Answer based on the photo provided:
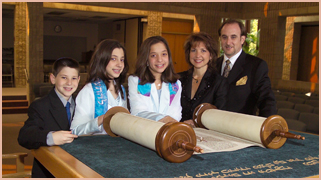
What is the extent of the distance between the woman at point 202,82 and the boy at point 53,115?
78 cm

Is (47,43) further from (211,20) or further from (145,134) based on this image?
(145,134)

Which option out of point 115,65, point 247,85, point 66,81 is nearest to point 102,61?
point 115,65

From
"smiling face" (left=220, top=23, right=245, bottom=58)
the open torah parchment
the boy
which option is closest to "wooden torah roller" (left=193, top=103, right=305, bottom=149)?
the open torah parchment

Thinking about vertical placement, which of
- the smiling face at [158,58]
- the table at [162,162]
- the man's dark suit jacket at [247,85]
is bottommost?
the table at [162,162]

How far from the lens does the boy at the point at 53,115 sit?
1.54 metres

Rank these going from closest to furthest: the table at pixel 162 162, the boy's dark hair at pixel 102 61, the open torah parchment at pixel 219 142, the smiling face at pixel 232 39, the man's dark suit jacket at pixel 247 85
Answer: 1. the table at pixel 162 162
2. the open torah parchment at pixel 219 142
3. the boy's dark hair at pixel 102 61
4. the man's dark suit jacket at pixel 247 85
5. the smiling face at pixel 232 39

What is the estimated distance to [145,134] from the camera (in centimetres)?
134

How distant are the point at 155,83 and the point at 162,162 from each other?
0.95m

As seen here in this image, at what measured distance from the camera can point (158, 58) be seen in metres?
2.09

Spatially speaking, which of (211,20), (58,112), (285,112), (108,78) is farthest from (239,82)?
(211,20)

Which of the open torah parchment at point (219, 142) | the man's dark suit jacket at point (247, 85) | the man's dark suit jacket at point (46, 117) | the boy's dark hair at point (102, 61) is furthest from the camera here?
the man's dark suit jacket at point (247, 85)

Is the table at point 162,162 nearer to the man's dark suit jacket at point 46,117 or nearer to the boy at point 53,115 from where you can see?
the boy at point 53,115

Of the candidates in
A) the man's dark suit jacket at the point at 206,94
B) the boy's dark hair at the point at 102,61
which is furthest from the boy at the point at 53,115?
the man's dark suit jacket at the point at 206,94

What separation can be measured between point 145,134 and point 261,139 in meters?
0.55
